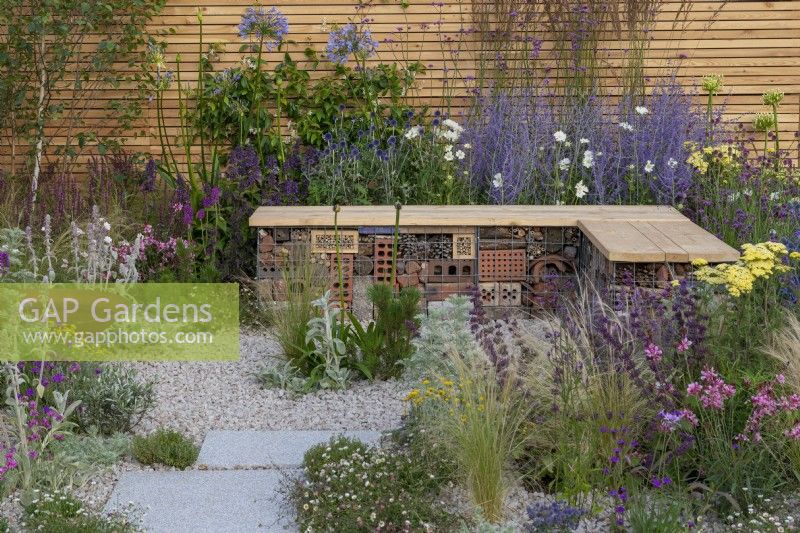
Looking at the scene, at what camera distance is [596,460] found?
3773mm

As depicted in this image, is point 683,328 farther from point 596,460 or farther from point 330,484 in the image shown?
point 330,484

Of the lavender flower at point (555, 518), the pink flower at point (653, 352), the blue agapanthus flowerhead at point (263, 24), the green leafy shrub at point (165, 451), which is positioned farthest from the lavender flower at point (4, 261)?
the blue agapanthus flowerhead at point (263, 24)

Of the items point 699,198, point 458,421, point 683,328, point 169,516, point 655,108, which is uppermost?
point 655,108

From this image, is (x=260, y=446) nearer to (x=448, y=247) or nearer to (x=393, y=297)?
(x=393, y=297)

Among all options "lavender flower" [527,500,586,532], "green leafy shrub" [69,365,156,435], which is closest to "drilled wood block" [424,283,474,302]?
"green leafy shrub" [69,365,156,435]

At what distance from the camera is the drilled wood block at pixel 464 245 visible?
6520 mm

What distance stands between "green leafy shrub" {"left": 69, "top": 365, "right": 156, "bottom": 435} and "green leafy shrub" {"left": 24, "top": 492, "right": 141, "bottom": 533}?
72cm

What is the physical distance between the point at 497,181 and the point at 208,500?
12.9 ft

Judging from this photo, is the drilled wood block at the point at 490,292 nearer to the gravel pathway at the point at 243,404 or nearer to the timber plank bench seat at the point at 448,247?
the timber plank bench seat at the point at 448,247

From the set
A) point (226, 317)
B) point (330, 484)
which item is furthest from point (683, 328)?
point (226, 317)

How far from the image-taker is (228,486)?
391 centimetres

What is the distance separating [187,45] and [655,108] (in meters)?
3.44

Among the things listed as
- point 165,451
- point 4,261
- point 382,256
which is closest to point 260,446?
point 165,451

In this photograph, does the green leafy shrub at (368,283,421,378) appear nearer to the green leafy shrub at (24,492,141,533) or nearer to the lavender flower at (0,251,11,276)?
the lavender flower at (0,251,11,276)
